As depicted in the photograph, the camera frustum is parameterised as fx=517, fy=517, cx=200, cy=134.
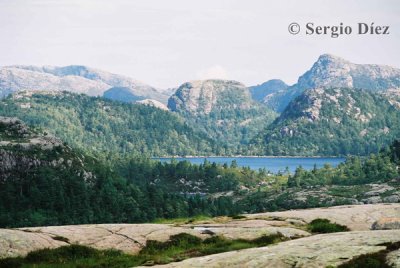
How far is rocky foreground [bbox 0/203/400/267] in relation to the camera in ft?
91.5

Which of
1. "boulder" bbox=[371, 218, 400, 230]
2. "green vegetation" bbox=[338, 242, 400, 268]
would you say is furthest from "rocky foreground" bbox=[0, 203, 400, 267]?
"green vegetation" bbox=[338, 242, 400, 268]

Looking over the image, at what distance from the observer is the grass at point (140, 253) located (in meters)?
32.8

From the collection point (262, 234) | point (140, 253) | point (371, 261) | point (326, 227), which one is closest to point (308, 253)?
point (371, 261)

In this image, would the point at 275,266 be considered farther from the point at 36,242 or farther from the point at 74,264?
the point at 36,242

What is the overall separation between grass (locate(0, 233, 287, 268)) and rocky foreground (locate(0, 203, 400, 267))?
0.87 m

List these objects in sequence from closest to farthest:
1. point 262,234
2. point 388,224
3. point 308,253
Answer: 1. point 308,253
2. point 388,224
3. point 262,234

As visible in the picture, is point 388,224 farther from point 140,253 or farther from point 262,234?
point 140,253

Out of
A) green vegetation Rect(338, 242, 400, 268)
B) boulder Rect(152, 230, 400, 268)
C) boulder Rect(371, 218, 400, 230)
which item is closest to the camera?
green vegetation Rect(338, 242, 400, 268)

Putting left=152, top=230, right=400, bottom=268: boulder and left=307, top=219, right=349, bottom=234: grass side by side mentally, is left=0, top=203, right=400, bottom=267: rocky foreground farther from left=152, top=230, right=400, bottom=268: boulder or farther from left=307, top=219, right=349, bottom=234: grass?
left=307, top=219, right=349, bottom=234: grass

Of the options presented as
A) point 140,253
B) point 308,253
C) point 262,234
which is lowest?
point 140,253

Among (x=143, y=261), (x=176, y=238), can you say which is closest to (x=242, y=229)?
(x=176, y=238)

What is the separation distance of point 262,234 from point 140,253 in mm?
9530

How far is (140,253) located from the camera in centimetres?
3678

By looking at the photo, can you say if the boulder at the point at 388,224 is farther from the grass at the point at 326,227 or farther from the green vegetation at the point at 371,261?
the green vegetation at the point at 371,261
